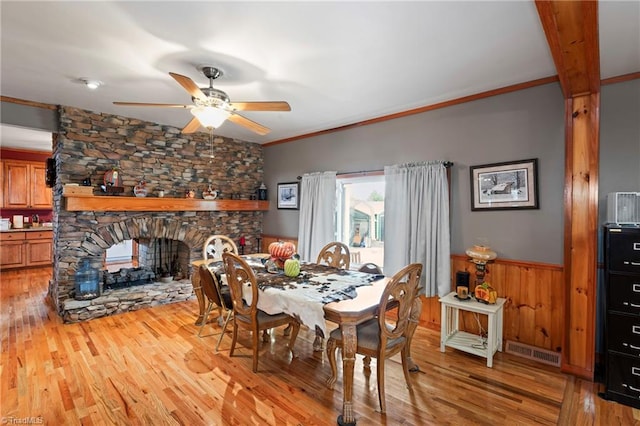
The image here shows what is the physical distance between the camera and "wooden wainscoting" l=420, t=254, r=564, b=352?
286 centimetres

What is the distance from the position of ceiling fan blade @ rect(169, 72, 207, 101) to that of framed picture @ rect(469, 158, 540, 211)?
273 cm

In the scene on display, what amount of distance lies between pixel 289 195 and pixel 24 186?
228 inches

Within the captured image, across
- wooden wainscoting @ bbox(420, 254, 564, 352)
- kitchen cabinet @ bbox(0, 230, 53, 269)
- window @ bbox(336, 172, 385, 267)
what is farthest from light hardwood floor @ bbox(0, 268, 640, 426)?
kitchen cabinet @ bbox(0, 230, 53, 269)

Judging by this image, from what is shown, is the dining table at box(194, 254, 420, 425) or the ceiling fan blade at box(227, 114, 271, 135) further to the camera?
the ceiling fan blade at box(227, 114, 271, 135)

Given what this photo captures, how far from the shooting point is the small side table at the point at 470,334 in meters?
2.76

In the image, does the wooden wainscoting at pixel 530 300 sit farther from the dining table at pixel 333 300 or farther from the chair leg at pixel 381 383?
the chair leg at pixel 381 383

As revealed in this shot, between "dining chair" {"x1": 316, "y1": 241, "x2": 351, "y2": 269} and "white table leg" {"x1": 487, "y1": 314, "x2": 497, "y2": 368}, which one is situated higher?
"dining chair" {"x1": 316, "y1": 241, "x2": 351, "y2": 269}

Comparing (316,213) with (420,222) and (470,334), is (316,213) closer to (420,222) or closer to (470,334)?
(420,222)

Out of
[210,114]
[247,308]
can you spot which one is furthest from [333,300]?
[210,114]

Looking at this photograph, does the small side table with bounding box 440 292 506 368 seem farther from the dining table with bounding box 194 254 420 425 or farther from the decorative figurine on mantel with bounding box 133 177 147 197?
the decorative figurine on mantel with bounding box 133 177 147 197

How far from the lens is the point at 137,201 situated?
425 centimetres

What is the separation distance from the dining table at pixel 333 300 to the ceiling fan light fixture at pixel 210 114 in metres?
1.40

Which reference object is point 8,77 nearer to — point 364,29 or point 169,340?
point 169,340

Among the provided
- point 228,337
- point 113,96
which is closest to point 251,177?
point 113,96
